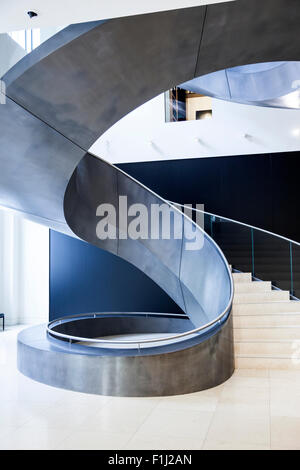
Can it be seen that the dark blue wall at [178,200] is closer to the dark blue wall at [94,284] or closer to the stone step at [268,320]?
the dark blue wall at [94,284]

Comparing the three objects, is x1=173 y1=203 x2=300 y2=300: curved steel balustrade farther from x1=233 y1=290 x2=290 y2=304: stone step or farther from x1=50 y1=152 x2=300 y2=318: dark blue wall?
x1=50 y1=152 x2=300 y2=318: dark blue wall

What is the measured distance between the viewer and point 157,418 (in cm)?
409

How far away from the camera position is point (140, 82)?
373 centimetres

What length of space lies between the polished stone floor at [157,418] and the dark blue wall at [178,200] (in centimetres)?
612

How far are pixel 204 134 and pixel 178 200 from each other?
6.54 feet

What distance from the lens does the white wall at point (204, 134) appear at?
35.9ft

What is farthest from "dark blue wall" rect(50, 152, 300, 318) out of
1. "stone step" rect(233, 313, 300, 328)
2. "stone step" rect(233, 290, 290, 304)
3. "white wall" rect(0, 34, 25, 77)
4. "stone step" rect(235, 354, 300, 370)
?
"white wall" rect(0, 34, 25, 77)

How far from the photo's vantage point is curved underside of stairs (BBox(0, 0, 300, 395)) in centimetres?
324

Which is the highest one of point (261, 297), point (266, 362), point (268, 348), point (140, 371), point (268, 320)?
point (261, 297)

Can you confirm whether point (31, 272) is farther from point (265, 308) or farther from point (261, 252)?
point (265, 308)

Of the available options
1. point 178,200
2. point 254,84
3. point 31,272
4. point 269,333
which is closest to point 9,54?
point 269,333

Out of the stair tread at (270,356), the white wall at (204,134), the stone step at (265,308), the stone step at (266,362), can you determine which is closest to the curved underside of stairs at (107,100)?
the stone step at (266,362)
